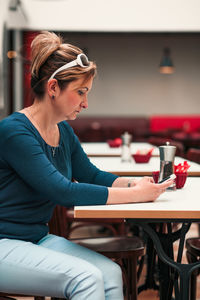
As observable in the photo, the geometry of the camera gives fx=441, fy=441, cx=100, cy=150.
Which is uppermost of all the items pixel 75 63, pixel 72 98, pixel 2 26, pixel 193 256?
pixel 2 26

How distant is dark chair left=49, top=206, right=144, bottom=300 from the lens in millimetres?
1782

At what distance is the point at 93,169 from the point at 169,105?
9079mm

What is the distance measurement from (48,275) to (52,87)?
2.11 feet

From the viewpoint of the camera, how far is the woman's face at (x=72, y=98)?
1.57 metres

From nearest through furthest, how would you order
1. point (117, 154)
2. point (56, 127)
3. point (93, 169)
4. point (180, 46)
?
point (56, 127) < point (93, 169) < point (117, 154) < point (180, 46)

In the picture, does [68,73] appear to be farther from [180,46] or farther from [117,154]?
[180,46]

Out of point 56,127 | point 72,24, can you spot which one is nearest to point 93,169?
point 56,127

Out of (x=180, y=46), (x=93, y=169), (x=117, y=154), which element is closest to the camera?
(x=93, y=169)

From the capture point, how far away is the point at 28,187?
4.85ft

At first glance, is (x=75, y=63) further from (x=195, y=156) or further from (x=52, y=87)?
(x=195, y=156)

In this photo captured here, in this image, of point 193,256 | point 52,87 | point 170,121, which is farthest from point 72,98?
point 170,121

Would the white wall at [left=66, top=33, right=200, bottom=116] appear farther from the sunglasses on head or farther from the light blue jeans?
the light blue jeans

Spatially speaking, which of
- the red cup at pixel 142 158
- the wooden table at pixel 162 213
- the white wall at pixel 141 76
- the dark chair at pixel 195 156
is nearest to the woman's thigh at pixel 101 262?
the wooden table at pixel 162 213

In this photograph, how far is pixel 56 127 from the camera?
1752 mm
